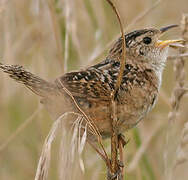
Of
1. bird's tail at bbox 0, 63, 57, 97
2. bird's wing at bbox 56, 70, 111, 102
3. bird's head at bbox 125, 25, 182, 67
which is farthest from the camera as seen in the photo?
bird's head at bbox 125, 25, 182, 67

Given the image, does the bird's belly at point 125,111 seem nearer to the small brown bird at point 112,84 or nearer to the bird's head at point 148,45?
the small brown bird at point 112,84

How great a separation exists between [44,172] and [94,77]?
80cm

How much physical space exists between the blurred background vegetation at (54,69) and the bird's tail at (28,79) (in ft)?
2.28

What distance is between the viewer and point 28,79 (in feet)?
6.29

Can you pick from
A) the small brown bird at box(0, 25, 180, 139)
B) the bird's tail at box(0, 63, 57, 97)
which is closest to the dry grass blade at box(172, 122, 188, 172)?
the small brown bird at box(0, 25, 180, 139)

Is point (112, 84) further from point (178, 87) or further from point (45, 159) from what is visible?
point (45, 159)

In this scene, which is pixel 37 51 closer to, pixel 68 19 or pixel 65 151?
pixel 68 19

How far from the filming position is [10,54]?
3.02m

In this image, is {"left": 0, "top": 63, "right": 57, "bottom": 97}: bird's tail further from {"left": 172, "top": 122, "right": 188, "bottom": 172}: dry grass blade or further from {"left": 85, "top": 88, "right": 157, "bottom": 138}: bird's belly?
{"left": 172, "top": 122, "right": 188, "bottom": 172}: dry grass blade

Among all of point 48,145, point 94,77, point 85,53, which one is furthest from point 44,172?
point 85,53

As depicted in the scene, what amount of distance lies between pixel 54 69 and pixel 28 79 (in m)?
1.29

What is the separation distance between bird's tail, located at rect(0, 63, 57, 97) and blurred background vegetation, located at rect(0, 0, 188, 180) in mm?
694

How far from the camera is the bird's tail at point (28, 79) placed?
188 centimetres

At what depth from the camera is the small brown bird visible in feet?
6.67
